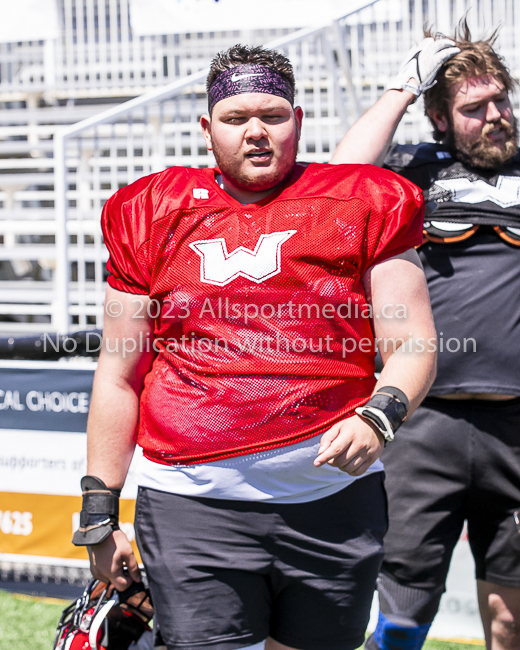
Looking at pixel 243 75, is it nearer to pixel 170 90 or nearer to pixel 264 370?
pixel 264 370

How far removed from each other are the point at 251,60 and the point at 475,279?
1.08 m

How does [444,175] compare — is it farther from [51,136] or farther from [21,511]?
[51,136]

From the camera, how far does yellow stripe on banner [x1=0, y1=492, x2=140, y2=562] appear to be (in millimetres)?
3553

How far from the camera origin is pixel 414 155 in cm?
248

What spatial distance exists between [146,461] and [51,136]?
6.65 meters

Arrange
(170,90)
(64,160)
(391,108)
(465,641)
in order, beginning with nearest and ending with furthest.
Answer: (391,108) < (465,641) < (170,90) < (64,160)

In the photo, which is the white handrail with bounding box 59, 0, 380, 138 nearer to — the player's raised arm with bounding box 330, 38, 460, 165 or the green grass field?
the player's raised arm with bounding box 330, 38, 460, 165

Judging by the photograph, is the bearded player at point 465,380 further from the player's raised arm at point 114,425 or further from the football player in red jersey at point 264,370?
the player's raised arm at point 114,425

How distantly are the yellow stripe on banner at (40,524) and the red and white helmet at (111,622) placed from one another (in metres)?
1.71

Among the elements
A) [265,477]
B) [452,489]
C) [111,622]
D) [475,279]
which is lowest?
[111,622]

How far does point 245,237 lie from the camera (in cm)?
162

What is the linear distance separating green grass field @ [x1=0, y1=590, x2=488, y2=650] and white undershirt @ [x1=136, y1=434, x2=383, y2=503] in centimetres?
204

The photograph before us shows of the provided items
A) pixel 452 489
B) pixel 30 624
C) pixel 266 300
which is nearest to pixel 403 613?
pixel 452 489

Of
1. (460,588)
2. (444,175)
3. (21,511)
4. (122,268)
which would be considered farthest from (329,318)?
(21,511)
